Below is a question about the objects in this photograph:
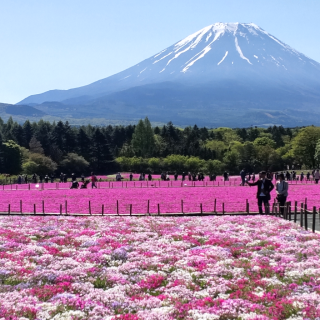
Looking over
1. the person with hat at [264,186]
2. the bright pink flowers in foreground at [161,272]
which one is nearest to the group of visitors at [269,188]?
the person with hat at [264,186]

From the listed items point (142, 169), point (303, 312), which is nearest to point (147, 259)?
point (303, 312)

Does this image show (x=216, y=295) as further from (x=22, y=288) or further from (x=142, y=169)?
(x=142, y=169)

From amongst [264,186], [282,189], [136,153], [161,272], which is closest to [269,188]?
[264,186]

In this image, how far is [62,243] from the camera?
52.7ft

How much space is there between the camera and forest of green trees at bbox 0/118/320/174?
9469 centimetres

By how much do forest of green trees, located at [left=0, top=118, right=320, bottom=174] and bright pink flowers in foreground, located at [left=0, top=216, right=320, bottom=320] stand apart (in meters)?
75.4

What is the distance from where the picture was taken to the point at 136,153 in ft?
398

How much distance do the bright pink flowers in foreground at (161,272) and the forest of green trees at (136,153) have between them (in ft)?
247

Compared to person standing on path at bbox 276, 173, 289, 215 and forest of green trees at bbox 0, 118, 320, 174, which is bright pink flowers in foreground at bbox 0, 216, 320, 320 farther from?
forest of green trees at bbox 0, 118, 320, 174

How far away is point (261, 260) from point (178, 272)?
267cm

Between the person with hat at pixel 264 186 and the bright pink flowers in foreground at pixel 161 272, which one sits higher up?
the person with hat at pixel 264 186

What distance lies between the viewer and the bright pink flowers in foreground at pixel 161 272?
9180mm

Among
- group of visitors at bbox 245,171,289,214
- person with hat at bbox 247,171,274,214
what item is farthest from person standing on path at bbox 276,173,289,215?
person with hat at bbox 247,171,274,214

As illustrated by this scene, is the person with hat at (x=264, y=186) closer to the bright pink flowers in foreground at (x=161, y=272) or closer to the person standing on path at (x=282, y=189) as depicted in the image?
the person standing on path at (x=282, y=189)
